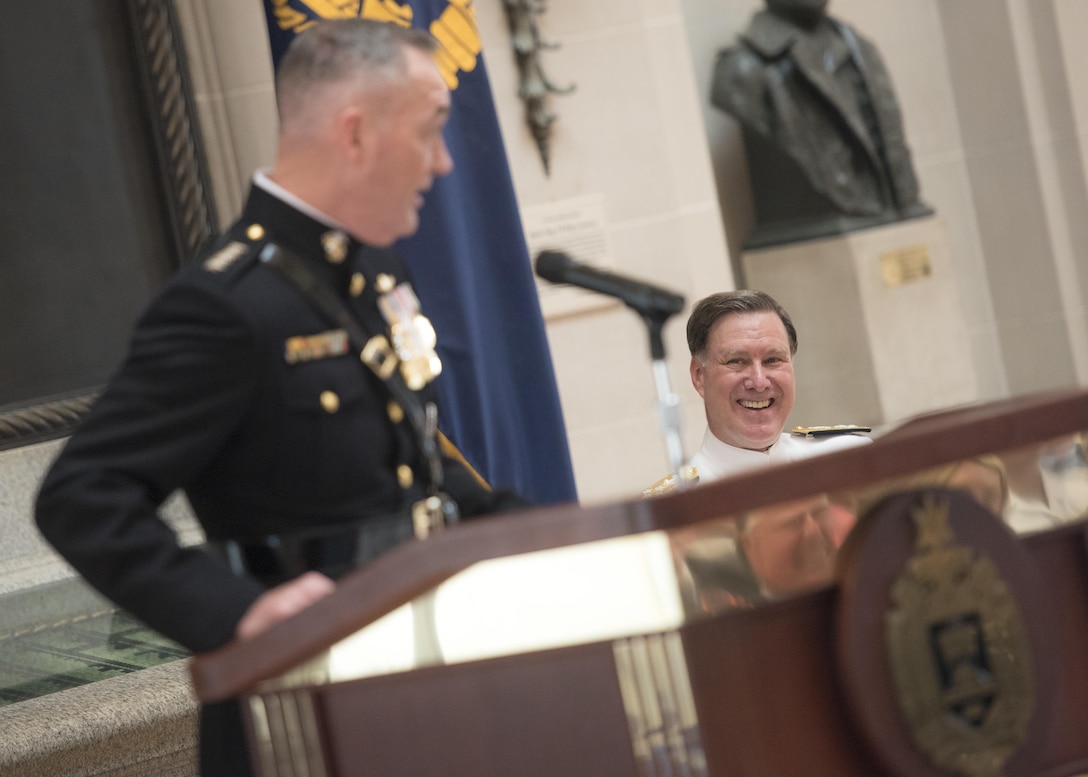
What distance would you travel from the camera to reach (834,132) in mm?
4734

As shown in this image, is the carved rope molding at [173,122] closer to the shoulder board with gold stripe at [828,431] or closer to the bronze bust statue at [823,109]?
the shoulder board with gold stripe at [828,431]

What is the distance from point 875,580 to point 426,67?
69cm

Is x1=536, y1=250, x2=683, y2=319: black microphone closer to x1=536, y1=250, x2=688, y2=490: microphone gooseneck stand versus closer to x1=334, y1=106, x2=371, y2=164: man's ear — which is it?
x1=536, y1=250, x2=688, y2=490: microphone gooseneck stand

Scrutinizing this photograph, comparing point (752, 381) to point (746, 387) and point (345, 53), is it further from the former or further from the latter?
point (345, 53)

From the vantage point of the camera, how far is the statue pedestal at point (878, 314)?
4.84 meters

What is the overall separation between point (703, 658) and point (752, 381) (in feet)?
4.76

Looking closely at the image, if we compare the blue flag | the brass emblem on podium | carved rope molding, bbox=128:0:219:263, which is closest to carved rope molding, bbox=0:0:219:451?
carved rope molding, bbox=128:0:219:263

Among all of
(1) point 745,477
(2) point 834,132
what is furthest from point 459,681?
(2) point 834,132

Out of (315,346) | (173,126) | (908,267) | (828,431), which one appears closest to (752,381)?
(828,431)

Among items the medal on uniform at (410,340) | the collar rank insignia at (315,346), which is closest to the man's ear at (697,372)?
the medal on uniform at (410,340)

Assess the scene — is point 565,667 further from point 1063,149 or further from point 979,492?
point 1063,149

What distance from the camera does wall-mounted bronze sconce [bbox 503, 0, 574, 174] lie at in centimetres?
406

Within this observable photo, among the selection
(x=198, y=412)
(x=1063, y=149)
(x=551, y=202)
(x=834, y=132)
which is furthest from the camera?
(x=1063, y=149)

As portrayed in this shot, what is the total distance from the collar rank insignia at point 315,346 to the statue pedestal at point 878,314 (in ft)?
11.7
